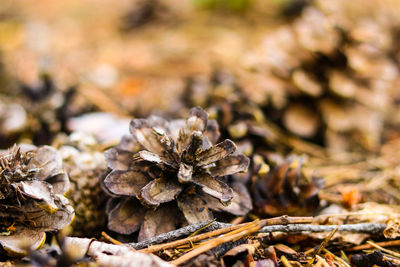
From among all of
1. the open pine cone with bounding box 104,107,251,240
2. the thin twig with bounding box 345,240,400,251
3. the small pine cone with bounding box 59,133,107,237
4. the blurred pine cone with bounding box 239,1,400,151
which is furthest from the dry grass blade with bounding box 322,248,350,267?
the blurred pine cone with bounding box 239,1,400,151

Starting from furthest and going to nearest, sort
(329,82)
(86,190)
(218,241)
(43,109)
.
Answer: (329,82), (43,109), (86,190), (218,241)

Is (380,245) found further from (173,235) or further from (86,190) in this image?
(86,190)

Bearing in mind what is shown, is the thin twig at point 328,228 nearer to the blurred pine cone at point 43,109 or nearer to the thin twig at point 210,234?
the thin twig at point 210,234

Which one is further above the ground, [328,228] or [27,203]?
[27,203]

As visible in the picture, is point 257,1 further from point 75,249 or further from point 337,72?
point 75,249

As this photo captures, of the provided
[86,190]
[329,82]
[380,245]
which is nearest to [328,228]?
[380,245]

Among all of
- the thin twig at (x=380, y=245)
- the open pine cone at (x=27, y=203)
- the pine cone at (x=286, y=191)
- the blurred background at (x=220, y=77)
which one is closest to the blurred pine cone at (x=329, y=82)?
the blurred background at (x=220, y=77)
